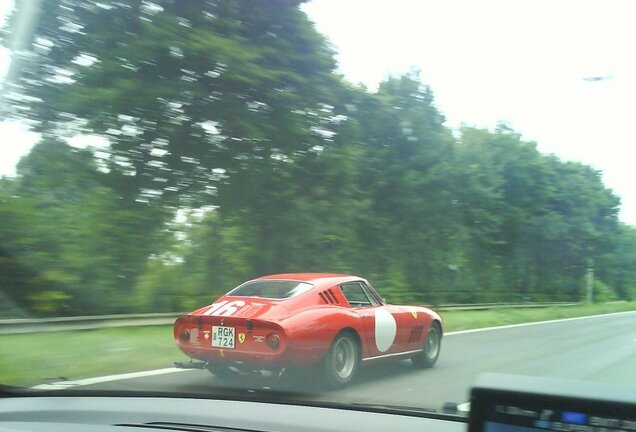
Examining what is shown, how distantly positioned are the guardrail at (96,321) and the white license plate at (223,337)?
0.82 m

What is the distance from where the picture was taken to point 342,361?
5.62 metres

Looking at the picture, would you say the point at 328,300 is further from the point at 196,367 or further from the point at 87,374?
the point at 87,374

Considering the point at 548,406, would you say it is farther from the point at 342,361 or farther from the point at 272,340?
the point at 342,361

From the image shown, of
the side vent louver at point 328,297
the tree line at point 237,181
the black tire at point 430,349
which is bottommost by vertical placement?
the black tire at point 430,349

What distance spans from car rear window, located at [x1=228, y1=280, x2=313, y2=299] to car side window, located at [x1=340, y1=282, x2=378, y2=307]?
19.9 inches

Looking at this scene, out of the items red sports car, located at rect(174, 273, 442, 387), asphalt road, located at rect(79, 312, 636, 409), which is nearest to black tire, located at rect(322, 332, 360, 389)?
red sports car, located at rect(174, 273, 442, 387)

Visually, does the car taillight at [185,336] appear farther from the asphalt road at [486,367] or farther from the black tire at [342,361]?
the black tire at [342,361]

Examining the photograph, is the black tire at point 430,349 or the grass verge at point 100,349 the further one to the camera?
the black tire at point 430,349

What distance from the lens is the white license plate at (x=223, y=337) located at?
17.2 ft

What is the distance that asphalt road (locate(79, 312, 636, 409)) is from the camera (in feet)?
13.1

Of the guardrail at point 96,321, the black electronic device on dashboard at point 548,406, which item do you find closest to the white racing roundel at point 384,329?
the guardrail at point 96,321

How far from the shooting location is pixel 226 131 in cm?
1066

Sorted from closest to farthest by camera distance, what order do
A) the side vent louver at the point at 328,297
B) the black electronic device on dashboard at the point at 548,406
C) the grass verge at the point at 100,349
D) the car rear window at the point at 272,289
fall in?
the black electronic device on dashboard at the point at 548,406
the grass verge at the point at 100,349
the car rear window at the point at 272,289
the side vent louver at the point at 328,297

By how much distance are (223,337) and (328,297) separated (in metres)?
1.12
